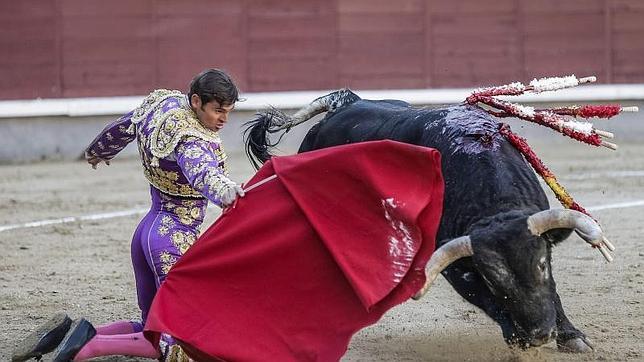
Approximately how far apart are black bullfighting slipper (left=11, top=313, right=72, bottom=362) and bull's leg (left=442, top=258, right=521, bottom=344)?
1.08 m

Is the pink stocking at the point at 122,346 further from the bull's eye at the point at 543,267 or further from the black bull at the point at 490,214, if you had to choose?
the bull's eye at the point at 543,267

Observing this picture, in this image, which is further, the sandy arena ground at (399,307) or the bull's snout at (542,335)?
the sandy arena ground at (399,307)

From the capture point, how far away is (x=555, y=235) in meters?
3.12

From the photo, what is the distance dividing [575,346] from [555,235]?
0.42 meters

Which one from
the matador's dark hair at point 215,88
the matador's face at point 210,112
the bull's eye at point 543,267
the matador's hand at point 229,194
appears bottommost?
the bull's eye at point 543,267

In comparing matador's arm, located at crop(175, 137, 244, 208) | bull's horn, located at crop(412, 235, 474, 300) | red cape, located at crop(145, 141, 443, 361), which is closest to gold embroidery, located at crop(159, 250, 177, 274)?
red cape, located at crop(145, 141, 443, 361)

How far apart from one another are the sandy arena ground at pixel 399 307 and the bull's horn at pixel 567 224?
0.41 metres

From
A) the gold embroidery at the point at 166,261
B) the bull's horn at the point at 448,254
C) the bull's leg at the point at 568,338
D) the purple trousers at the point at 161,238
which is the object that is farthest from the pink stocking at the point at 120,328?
the bull's leg at the point at 568,338

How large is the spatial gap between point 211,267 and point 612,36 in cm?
740

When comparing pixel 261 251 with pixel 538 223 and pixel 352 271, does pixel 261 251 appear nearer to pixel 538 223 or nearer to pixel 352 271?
pixel 352 271

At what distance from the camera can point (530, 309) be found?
2.98m

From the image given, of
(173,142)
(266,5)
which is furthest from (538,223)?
(266,5)

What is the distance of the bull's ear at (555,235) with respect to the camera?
122 inches

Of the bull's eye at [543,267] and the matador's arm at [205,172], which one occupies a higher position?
the matador's arm at [205,172]
